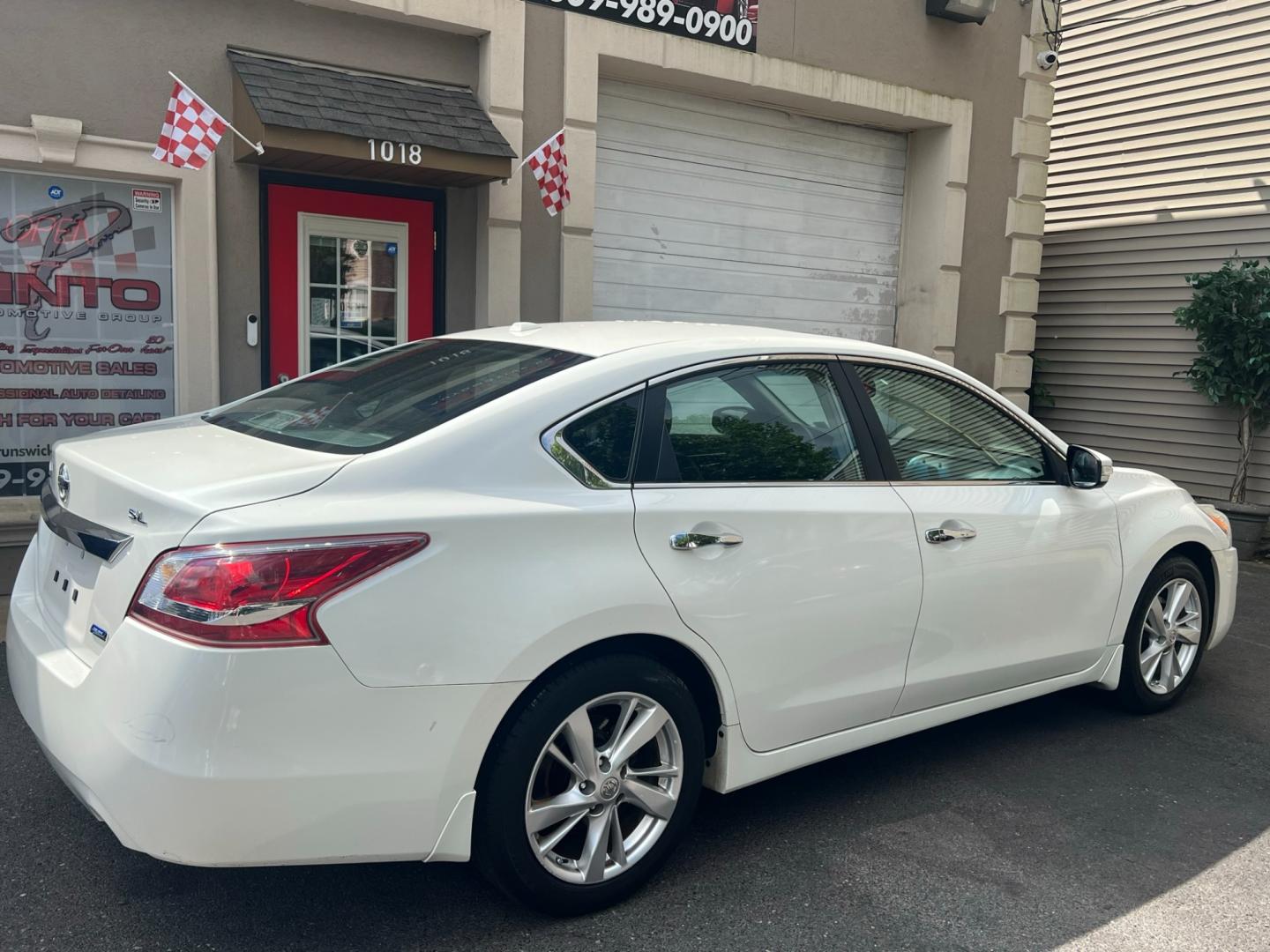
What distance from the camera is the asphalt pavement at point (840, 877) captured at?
2834mm

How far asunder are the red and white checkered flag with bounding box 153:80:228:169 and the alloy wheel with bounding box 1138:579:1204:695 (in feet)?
17.2

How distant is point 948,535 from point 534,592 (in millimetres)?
1569

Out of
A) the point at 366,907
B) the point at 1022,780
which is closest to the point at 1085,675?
the point at 1022,780

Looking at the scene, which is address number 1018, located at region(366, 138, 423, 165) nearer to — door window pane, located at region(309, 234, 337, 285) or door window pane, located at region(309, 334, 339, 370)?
door window pane, located at region(309, 234, 337, 285)

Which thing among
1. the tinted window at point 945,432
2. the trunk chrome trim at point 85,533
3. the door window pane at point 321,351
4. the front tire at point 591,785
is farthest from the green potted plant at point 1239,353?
the trunk chrome trim at point 85,533

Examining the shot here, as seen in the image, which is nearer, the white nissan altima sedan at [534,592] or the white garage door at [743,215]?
the white nissan altima sedan at [534,592]

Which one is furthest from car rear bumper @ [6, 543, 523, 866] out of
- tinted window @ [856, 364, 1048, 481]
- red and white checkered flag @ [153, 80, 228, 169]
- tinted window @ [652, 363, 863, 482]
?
red and white checkered flag @ [153, 80, 228, 169]

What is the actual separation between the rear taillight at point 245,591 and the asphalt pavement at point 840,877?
907 mm

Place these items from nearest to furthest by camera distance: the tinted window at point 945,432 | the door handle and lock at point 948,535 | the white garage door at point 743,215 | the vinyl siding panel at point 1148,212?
the door handle and lock at point 948,535 < the tinted window at point 945,432 < the white garage door at point 743,215 < the vinyl siding panel at point 1148,212

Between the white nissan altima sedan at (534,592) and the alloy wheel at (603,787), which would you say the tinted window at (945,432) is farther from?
the alloy wheel at (603,787)

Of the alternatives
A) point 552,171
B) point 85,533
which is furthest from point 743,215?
point 85,533

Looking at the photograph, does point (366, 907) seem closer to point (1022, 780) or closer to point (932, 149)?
point (1022, 780)

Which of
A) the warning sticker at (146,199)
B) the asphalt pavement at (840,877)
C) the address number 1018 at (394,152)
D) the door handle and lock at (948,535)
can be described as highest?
the address number 1018 at (394,152)

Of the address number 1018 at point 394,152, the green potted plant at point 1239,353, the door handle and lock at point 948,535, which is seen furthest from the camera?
the green potted plant at point 1239,353
